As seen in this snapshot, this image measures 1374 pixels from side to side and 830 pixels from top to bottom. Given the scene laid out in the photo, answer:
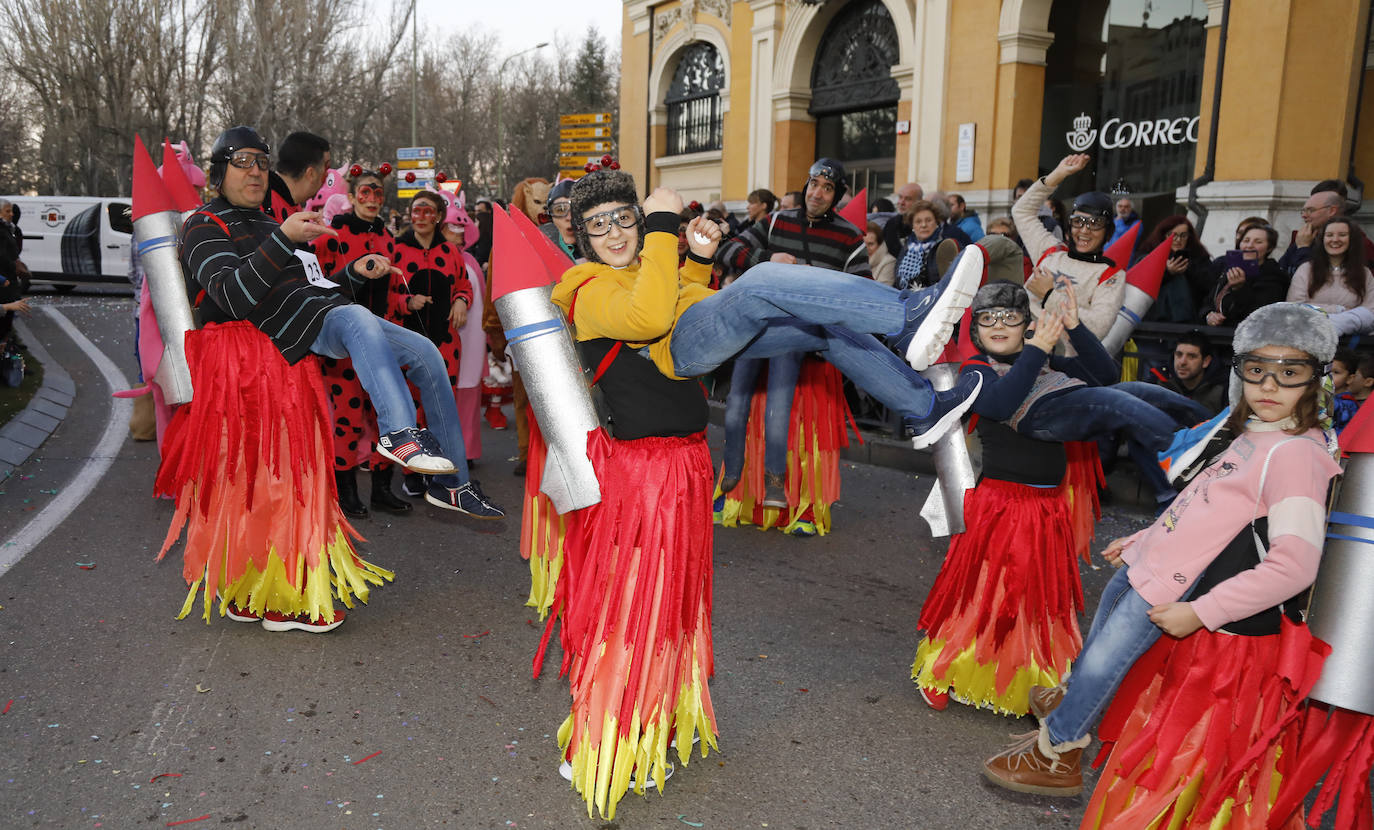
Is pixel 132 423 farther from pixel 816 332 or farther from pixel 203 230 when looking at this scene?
pixel 816 332

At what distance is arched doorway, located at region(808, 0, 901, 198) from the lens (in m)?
16.9

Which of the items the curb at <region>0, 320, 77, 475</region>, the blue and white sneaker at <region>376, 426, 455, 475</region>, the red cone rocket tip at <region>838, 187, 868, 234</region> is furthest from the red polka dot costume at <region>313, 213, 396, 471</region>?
the red cone rocket tip at <region>838, 187, 868, 234</region>

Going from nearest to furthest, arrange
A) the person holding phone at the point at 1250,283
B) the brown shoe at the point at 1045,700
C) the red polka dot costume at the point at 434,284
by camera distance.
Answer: the brown shoe at the point at 1045,700 → the red polka dot costume at the point at 434,284 → the person holding phone at the point at 1250,283

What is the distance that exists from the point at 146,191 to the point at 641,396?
3.02 metres

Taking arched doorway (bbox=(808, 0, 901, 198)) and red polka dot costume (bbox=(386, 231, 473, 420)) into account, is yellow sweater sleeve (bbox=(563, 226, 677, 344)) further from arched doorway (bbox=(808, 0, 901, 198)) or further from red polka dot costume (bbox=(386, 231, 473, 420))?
arched doorway (bbox=(808, 0, 901, 198))

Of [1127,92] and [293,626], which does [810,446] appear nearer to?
[293,626]

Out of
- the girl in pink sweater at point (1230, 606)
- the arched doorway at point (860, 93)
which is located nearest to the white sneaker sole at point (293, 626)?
the girl in pink sweater at point (1230, 606)

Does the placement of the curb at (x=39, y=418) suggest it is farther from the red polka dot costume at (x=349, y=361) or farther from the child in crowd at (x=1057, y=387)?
the child in crowd at (x=1057, y=387)

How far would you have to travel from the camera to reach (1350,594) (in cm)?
247

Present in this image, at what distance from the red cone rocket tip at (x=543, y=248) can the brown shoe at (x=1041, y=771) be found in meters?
2.01

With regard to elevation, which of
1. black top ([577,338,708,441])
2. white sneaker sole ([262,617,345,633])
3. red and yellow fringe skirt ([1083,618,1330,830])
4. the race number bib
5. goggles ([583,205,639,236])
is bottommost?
white sneaker sole ([262,617,345,633])

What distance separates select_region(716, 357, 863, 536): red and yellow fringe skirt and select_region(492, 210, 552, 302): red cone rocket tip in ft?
10.8

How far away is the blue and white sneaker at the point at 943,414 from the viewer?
3.16 metres

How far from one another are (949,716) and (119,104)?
34.6m
